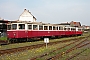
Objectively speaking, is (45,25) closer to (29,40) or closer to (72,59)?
(29,40)

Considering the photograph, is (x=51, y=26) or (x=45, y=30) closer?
(x=45, y=30)

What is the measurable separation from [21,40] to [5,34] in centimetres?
235

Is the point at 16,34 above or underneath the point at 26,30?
underneath

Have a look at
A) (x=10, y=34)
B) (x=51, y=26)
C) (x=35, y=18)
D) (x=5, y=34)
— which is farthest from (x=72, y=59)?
(x=35, y=18)

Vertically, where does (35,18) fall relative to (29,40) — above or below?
above

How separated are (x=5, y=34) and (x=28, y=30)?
327 cm

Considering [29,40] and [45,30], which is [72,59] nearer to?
[29,40]

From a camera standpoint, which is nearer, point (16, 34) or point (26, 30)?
point (16, 34)

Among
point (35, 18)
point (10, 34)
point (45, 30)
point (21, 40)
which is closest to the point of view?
point (10, 34)

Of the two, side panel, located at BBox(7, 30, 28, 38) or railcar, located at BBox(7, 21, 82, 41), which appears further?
railcar, located at BBox(7, 21, 82, 41)

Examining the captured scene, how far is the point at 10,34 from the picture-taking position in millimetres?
23609

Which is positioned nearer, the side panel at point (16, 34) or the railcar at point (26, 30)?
the side panel at point (16, 34)

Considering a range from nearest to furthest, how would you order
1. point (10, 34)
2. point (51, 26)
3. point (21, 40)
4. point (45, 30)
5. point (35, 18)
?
1. point (10, 34)
2. point (21, 40)
3. point (45, 30)
4. point (51, 26)
5. point (35, 18)

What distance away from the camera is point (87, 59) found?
1105cm
